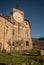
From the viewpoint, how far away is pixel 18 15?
4966 centimetres

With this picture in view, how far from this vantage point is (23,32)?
49.0 m

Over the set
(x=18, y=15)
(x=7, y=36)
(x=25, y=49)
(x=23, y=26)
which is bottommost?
(x=25, y=49)

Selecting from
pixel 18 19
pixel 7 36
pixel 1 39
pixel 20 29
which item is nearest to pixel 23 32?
pixel 20 29

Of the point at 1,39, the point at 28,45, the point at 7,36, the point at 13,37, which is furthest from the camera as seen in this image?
the point at 28,45

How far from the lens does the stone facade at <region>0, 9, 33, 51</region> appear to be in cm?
4128

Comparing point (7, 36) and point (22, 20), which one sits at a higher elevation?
point (22, 20)

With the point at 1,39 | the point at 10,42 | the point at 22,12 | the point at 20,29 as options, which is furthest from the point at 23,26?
the point at 1,39

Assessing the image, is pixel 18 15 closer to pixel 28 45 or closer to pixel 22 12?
pixel 22 12

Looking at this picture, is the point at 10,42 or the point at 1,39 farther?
the point at 10,42

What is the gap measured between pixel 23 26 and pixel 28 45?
6512 mm

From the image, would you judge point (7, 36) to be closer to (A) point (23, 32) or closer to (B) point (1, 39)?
(B) point (1, 39)

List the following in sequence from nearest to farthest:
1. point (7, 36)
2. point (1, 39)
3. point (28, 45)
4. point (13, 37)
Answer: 1. point (1, 39)
2. point (7, 36)
3. point (13, 37)
4. point (28, 45)

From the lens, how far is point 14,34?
1844 inches

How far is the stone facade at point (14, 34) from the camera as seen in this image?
1625 inches
